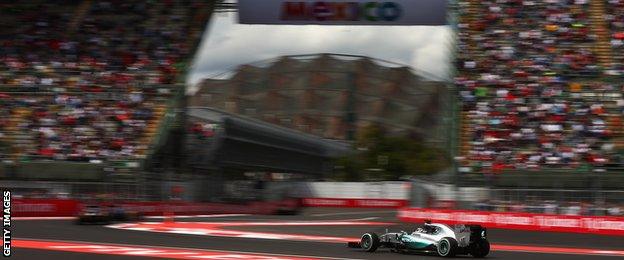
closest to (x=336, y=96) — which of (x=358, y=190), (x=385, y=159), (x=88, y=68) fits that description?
(x=385, y=159)

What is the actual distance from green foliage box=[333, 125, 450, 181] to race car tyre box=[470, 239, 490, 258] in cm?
5022

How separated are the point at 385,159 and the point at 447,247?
53.6 metres

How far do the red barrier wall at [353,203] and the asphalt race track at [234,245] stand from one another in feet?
71.6

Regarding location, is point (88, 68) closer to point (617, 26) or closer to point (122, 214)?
point (122, 214)

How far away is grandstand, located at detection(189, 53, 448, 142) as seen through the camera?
3031 inches

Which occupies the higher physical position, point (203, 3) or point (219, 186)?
point (203, 3)

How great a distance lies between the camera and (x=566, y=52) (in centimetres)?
2750

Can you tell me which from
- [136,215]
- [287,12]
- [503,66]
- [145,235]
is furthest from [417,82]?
[145,235]

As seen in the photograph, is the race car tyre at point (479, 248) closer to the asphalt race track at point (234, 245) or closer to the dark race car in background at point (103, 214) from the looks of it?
the asphalt race track at point (234, 245)

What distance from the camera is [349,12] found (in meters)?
34.2

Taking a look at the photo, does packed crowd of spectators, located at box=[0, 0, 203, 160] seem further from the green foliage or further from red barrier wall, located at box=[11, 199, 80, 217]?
the green foliage

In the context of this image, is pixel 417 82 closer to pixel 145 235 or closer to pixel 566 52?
pixel 566 52

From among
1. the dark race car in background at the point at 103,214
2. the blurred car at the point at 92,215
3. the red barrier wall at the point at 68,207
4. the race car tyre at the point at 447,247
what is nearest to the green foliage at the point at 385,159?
the red barrier wall at the point at 68,207

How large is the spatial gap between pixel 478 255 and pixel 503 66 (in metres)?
15.9
